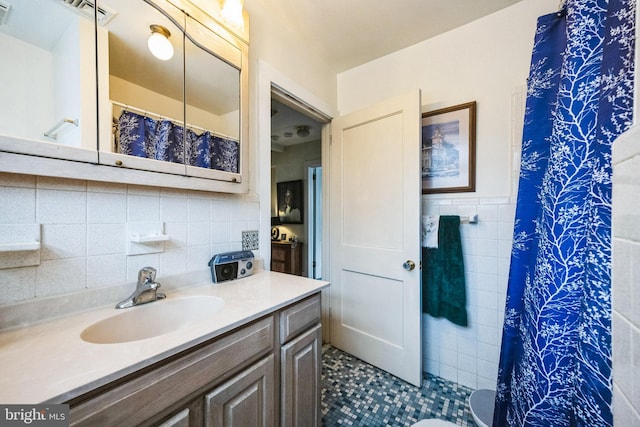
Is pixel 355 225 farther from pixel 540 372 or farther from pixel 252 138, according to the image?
pixel 540 372

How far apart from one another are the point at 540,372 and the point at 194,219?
55.9 inches

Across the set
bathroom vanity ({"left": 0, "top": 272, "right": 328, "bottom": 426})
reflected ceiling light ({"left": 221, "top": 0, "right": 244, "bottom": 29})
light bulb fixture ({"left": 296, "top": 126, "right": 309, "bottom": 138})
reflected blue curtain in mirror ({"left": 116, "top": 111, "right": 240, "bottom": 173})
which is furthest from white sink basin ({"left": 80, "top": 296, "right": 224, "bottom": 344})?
light bulb fixture ({"left": 296, "top": 126, "right": 309, "bottom": 138})

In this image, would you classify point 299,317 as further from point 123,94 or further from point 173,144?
point 123,94

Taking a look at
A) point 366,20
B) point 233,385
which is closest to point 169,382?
point 233,385

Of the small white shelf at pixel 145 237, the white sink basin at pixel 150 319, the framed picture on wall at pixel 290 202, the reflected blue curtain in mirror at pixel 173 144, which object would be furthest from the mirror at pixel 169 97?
the framed picture on wall at pixel 290 202

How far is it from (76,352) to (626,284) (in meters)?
1.16

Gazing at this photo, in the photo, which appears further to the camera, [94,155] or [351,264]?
[351,264]

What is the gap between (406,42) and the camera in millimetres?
1780

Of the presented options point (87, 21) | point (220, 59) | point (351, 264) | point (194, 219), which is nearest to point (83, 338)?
point (194, 219)

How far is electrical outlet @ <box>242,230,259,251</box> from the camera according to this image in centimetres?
138

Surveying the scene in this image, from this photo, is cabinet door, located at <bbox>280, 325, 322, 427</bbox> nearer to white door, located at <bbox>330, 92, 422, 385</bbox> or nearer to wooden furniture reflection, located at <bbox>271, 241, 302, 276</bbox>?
white door, located at <bbox>330, 92, 422, 385</bbox>

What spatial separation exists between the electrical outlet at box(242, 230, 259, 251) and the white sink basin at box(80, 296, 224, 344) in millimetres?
420

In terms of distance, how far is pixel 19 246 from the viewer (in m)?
0.69

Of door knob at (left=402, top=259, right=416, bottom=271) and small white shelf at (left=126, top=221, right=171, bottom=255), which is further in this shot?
door knob at (left=402, top=259, right=416, bottom=271)
